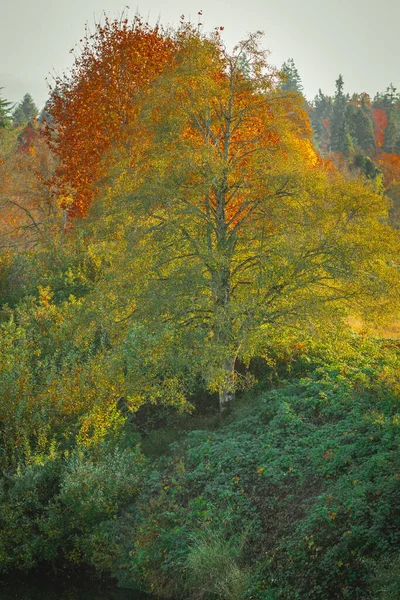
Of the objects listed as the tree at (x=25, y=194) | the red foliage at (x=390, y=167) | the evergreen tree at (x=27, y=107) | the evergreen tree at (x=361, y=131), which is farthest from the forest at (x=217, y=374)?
the evergreen tree at (x=27, y=107)

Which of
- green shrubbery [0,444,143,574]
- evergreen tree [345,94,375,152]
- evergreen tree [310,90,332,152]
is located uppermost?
evergreen tree [310,90,332,152]

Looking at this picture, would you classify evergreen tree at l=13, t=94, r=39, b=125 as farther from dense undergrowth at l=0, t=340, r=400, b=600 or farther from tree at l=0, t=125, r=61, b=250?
dense undergrowth at l=0, t=340, r=400, b=600

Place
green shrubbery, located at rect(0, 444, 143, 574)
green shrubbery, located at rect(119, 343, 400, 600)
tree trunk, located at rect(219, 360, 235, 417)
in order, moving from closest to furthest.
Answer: green shrubbery, located at rect(119, 343, 400, 600) < green shrubbery, located at rect(0, 444, 143, 574) < tree trunk, located at rect(219, 360, 235, 417)

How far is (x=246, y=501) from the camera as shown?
1039 cm

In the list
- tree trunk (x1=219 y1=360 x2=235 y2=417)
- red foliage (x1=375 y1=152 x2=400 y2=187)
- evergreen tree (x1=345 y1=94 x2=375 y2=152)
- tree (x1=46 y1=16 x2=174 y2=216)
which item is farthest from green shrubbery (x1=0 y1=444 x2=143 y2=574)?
evergreen tree (x1=345 y1=94 x2=375 y2=152)

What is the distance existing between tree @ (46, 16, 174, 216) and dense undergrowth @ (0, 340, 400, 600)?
12.5 m

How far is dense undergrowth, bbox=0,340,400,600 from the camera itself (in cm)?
847

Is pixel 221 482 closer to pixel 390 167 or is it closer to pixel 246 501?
pixel 246 501

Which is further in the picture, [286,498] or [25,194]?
[25,194]

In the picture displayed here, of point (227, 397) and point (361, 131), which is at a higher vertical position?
point (361, 131)

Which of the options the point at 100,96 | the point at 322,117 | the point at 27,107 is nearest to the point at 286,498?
the point at 100,96

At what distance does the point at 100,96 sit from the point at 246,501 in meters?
17.5

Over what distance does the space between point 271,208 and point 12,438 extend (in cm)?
770

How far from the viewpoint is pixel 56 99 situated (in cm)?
2338
